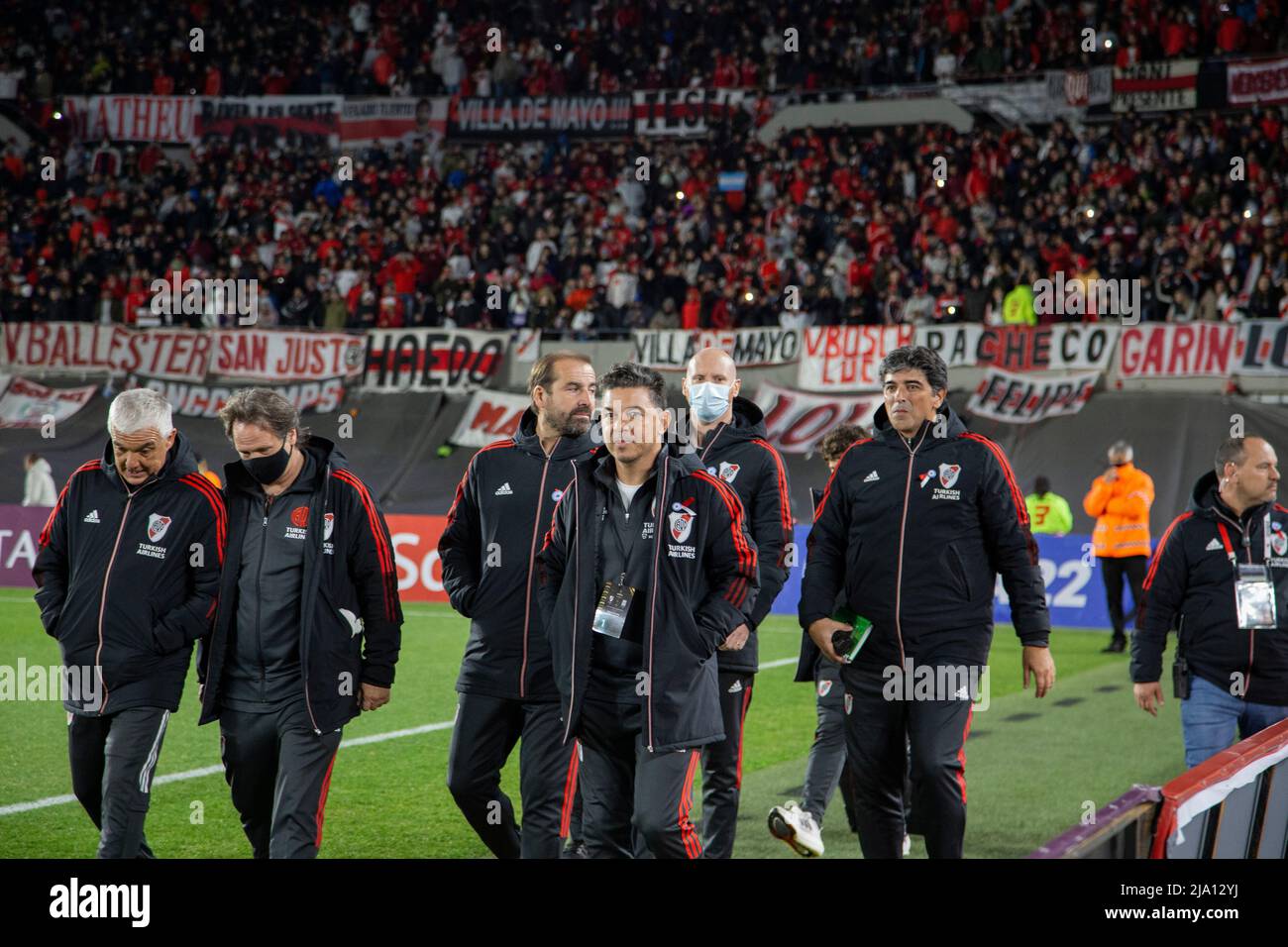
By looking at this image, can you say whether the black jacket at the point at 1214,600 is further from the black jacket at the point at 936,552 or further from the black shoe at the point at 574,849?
the black shoe at the point at 574,849

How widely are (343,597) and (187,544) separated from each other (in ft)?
2.25

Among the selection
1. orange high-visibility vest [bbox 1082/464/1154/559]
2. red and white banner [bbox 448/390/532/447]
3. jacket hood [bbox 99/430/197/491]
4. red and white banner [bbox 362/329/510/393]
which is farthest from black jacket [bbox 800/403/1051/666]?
red and white banner [bbox 362/329/510/393]

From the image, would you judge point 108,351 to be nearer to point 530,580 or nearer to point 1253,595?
point 530,580

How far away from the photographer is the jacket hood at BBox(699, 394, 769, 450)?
6465 mm

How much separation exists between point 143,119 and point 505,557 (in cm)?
3110

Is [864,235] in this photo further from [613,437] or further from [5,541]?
[613,437]

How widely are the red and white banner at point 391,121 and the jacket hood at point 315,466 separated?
93.7 ft

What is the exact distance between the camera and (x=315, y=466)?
547 centimetres

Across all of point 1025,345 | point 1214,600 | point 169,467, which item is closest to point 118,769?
point 169,467

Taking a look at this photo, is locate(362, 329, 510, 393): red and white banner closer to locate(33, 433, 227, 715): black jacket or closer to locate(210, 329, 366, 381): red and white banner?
locate(210, 329, 366, 381): red and white banner

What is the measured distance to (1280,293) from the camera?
20656 millimetres

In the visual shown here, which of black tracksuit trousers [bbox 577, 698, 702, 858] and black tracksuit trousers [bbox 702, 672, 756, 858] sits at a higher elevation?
black tracksuit trousers [bbox 577, 698, 702, 858]

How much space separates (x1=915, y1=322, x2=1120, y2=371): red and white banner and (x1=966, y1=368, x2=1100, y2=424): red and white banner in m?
0.16

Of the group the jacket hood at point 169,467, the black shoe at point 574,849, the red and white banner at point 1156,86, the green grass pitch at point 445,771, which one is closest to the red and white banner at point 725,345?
the red and white banner at point 1156,86
